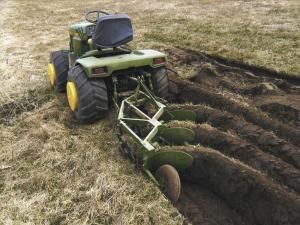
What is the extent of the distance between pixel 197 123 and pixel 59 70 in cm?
301

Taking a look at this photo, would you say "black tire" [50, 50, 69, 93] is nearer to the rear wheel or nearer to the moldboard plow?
the rear wheel

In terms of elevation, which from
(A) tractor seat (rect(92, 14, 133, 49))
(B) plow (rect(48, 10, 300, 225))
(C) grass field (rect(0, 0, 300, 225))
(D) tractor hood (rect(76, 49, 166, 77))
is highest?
(A) tractor seat (rect(92, 14, 133, 49))

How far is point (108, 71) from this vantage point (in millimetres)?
5969

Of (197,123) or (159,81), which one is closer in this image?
(197,123)

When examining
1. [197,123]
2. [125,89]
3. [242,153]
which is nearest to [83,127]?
[125,89]

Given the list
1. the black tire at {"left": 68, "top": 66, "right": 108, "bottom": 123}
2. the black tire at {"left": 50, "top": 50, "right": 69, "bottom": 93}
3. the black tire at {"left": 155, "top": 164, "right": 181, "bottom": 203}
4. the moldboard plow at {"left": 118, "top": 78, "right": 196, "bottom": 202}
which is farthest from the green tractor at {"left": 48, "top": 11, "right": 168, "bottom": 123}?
the black tire at {"left": 155, "top": 164, "right": 181, "bottom": 203}

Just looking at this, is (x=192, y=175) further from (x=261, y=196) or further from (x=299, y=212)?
(x=299, y=212)

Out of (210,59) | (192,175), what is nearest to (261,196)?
(192,175)

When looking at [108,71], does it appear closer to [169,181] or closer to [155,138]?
[155,138]

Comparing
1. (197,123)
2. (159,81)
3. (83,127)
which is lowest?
(83,127)

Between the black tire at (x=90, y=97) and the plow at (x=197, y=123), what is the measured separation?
1 centimetres

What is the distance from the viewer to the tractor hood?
5.92 meters

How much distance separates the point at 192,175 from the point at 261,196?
948mm

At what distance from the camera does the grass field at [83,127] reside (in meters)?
4.42
